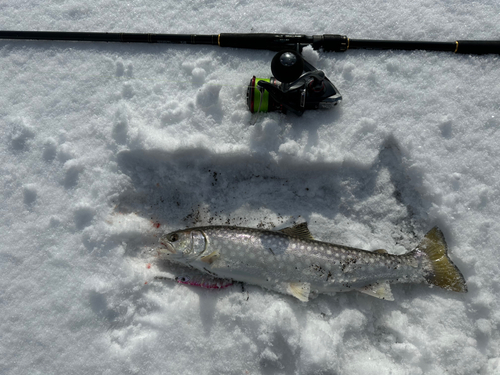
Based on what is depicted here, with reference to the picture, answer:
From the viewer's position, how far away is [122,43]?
3352mm

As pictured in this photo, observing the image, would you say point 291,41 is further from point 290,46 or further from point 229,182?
point 229,182

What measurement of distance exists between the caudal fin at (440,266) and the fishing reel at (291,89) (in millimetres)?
1569

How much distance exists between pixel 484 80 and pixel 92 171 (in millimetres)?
4072

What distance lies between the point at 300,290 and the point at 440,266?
1.29m

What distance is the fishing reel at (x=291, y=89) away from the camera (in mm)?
2594

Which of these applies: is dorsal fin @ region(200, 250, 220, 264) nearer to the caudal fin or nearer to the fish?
the fish

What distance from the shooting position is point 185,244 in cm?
277

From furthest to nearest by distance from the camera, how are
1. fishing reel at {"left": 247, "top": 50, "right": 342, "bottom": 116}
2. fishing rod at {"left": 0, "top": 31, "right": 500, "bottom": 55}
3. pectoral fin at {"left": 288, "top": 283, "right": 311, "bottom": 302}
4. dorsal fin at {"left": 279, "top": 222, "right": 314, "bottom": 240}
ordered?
1. fishing rod at {"left": 0, "top": 31, "right": 500, "bottom": 55}
2. dorsal fin at {"left": 279, "top": 222, "right": 314, "bottom": 240}
3. pectoral fin at {"left": 288, "top": 283, "right": 311, "bottom": 302}
4. fishing reel at {"left": 247, "top": 50, "right": 342, "bottom": 116}

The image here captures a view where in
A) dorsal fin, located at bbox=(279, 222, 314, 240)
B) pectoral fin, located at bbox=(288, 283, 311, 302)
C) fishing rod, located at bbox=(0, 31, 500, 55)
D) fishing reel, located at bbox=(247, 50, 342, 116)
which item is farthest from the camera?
fishing rod, located at bbox=(0, 31, 500, 55)

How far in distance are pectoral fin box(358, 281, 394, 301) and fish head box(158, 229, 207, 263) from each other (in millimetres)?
1484

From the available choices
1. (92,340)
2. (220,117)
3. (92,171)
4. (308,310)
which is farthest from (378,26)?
(92,340)

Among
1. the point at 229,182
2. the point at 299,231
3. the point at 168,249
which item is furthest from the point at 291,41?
the point at 168,249

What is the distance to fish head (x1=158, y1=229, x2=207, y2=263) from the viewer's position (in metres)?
2.77

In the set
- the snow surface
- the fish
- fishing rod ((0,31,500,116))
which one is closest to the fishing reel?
fishing rod ((0,31,500,116))
